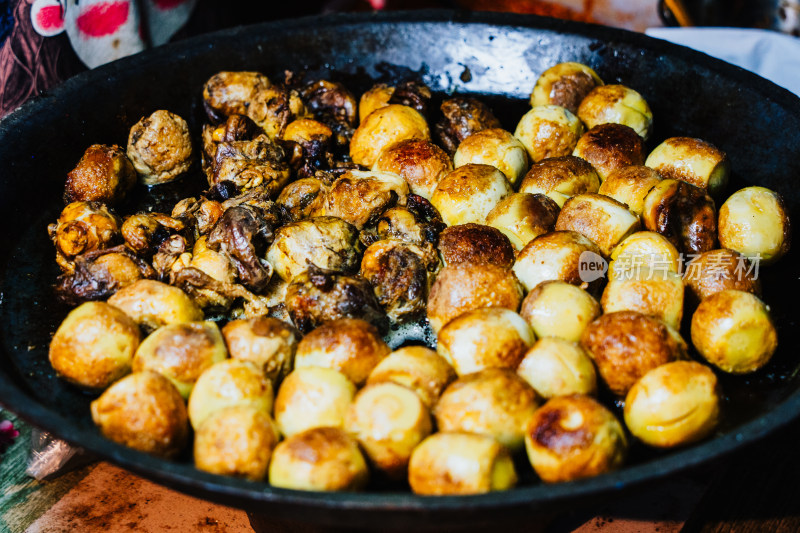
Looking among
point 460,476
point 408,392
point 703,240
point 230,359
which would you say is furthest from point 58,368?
point 703,240

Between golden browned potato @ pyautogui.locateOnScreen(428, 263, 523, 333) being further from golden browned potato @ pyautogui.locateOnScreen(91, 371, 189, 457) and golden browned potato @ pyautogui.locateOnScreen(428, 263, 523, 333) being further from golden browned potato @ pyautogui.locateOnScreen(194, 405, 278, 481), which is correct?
golden browned potato @ pyautogui.locateOnScreen(91, 371, 189, 457)

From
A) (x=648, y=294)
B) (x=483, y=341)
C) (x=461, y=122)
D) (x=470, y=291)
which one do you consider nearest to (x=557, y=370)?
(x=483, y=341)

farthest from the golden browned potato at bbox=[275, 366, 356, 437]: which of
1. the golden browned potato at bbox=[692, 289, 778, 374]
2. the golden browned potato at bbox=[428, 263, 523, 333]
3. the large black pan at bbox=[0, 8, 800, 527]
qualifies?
the golden browned potato at bbox=[692, 289, 778, 374]

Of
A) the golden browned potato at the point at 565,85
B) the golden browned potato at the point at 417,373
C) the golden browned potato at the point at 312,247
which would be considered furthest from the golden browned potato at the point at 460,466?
the golden browned potato at the point at 565,85

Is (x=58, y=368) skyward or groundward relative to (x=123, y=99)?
groundward

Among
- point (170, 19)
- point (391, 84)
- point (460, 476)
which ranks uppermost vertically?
point (170, 19)

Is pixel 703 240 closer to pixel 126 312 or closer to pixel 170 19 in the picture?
pixel 126 312
